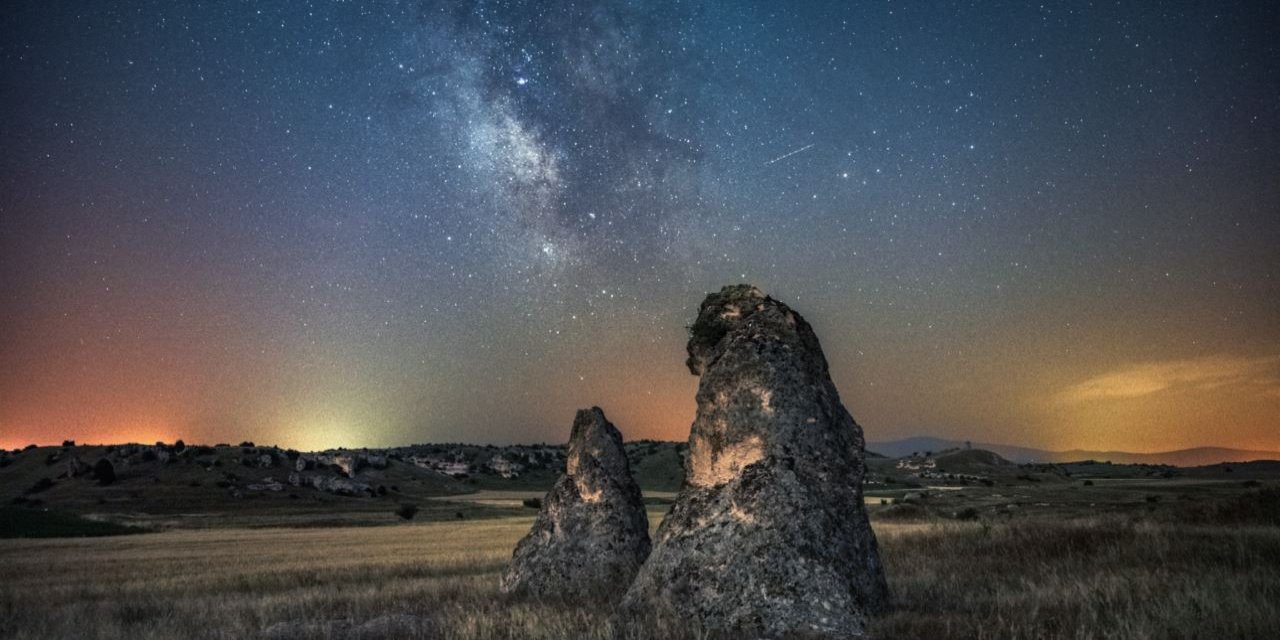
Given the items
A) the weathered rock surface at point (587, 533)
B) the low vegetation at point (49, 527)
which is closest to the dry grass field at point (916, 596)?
the weathered rock surface at point (587, 533)

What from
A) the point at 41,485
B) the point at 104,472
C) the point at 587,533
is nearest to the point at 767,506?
the point at 587,533

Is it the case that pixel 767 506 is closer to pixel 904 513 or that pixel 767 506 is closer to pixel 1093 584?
pixel 1093 584

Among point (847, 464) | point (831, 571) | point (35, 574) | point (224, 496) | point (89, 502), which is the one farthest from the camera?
point (224, 496)

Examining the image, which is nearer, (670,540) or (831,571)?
(831,571)

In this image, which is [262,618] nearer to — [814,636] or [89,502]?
[814,636]

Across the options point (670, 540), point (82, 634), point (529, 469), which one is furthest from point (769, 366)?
point (529, 469)

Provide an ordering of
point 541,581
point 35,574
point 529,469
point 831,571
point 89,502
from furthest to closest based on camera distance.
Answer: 1. point 529,469
2. point 89,502
3. point 35,574
4. point 541,581
5. point 831,571

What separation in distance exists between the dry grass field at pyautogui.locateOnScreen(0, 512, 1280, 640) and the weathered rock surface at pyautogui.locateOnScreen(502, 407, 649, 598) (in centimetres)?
116

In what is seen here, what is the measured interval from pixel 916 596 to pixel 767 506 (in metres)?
3.39

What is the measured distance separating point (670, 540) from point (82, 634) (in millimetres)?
9321

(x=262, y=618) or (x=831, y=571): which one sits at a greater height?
(x=831, y=571)

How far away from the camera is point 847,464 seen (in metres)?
12.9

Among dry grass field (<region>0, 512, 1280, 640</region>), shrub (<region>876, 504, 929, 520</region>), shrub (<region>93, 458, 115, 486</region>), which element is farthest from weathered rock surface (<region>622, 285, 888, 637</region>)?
shrub (<region>93, 458, 115, 486</region>)

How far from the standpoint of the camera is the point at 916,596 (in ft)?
41.0
